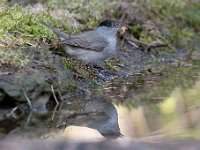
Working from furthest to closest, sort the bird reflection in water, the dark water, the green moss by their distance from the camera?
the green moss
the bird reflection in water
the dark water

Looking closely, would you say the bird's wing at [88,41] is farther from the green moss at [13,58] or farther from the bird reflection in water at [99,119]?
the bird reflection in water at [99,119]

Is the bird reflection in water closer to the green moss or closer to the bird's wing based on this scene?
the green moss

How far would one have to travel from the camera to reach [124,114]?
6.96 m

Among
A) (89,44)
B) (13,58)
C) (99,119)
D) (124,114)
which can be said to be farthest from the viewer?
(89,44)

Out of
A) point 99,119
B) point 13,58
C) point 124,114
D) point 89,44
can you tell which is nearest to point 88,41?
point 89,44

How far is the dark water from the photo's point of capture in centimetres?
579

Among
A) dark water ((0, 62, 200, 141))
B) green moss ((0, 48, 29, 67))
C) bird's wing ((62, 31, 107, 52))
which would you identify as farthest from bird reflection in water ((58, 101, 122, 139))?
bird's wing ((62, 31, 107, 52))

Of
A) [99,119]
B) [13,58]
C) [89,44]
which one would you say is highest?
[13,58]

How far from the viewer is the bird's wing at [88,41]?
331 inches

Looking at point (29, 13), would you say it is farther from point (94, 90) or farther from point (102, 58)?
point (94, 90)

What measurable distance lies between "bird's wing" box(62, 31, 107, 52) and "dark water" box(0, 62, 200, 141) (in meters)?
0.57

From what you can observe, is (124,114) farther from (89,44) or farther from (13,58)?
(89,44)

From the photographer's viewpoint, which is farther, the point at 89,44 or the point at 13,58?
the point at 89,44

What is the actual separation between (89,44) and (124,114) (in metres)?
1.94
